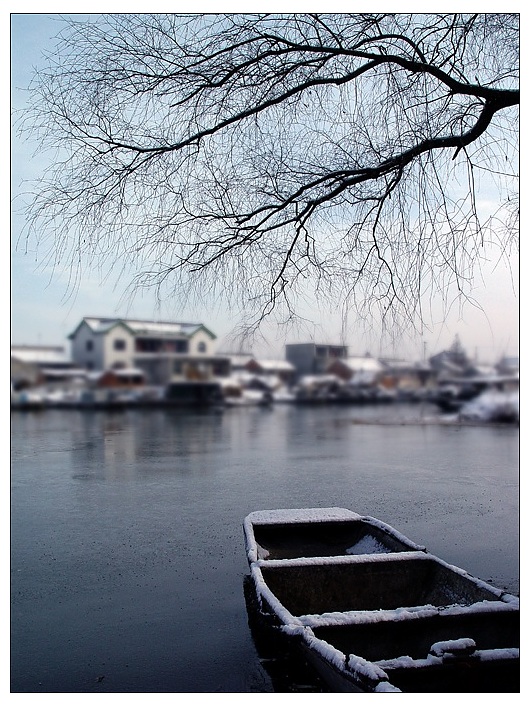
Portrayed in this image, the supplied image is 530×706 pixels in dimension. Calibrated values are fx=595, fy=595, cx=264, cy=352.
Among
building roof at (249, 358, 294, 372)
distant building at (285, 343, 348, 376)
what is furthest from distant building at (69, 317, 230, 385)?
distant building at (285, 343, 348, 376)

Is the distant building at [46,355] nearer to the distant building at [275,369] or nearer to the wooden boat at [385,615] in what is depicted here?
the distant building at [275,369]

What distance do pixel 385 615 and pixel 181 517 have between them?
6.55 ft

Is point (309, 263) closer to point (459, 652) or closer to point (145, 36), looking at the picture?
point (145, 36)

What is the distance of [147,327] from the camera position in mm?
1893

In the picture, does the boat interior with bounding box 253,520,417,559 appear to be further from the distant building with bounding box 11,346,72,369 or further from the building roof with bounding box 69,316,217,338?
the distant building with bounding box 11,346,72,369

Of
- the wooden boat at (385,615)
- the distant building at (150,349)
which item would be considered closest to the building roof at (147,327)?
the distant building at (150,349)

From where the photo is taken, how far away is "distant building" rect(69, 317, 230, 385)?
1.84 metres

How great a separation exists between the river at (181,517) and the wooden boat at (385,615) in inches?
8.2

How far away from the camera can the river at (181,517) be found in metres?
2.00

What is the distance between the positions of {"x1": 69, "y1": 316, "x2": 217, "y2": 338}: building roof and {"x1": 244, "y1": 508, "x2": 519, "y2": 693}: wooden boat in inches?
29.9

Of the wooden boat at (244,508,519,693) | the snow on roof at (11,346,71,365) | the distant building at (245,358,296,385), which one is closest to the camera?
the wooden boat at (244,508,519,693)

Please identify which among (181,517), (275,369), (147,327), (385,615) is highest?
(147,327)

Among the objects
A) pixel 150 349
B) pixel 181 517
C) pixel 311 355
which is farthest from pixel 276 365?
pixel 181 517

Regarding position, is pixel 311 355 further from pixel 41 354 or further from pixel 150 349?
pixel 41 354
